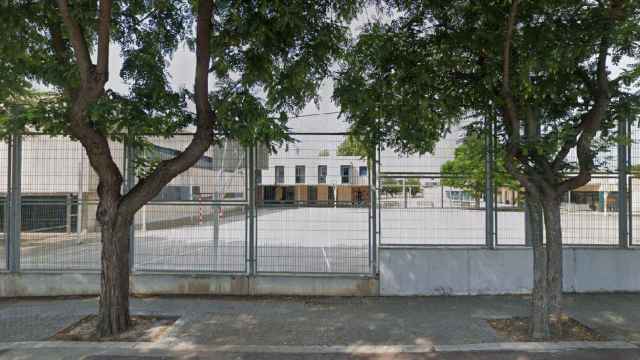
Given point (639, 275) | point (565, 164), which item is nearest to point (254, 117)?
point (565, 164)

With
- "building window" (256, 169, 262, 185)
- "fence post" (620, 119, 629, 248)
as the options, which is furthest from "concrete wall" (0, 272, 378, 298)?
"fence post" (620, 119, 629, 248)

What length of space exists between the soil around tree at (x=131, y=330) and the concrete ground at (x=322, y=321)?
167 mm

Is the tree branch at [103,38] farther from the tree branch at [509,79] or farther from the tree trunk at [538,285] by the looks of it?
the tree trunk at [538,285]

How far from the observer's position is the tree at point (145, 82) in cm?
597

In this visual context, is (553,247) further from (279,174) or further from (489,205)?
(279,174)

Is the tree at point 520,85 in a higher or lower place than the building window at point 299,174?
higher

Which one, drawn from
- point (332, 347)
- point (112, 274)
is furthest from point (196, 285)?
point (332, 347)

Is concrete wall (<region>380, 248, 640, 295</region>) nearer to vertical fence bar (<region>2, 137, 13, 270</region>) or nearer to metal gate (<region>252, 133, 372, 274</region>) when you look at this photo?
metal gate (<region>252, 133, 372, 274</region>)

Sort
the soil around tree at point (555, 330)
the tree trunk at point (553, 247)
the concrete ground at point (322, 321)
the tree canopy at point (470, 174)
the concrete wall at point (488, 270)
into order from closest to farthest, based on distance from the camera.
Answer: the concrete ground at point (322, 321) → the soil around tree at point (555, 330) → the tree trunk at point (553, 247) → the tree canopy at point (470, 174) → the concrete wall at point (488, 270)

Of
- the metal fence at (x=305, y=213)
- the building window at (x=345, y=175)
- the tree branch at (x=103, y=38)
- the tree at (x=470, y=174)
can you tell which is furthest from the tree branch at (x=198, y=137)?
the tree at (x=470, y=174)

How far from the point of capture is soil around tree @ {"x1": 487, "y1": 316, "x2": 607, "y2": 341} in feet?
19.9

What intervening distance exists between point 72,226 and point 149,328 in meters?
3.64

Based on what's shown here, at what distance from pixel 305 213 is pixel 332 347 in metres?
3.23

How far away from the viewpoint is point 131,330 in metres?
6.42
